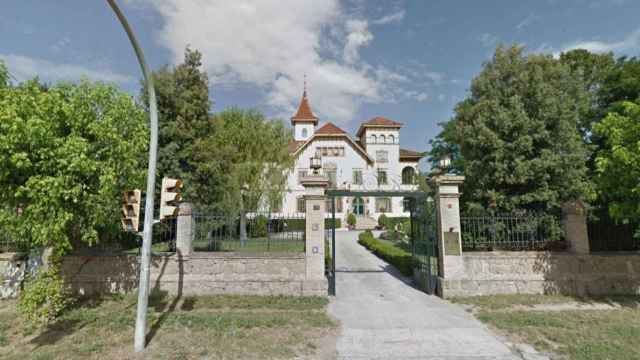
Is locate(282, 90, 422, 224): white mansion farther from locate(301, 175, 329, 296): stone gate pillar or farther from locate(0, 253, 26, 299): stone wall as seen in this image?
locate(0, 253, 26, 299): stone wall

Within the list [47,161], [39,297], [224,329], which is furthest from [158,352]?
[47,161]

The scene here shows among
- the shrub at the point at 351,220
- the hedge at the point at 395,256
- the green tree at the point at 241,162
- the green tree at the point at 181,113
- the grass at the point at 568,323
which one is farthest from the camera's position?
the shrub at the point at 351,220

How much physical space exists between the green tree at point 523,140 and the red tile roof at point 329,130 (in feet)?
83.9

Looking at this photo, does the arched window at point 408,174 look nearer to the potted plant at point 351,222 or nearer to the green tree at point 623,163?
the potted plant at point 351,222

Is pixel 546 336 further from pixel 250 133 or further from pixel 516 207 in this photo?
pixel 250 133

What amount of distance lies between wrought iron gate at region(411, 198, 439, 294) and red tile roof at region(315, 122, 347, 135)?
2780cm

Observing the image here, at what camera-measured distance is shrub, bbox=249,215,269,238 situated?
31.0ft

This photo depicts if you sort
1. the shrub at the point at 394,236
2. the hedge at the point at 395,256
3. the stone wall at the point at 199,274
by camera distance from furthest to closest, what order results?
the shrub at the point at 394,236 → the hedge at the point at 395,256 → the stone wall at the point at 199,274

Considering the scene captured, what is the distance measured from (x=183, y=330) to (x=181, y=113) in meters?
14.4

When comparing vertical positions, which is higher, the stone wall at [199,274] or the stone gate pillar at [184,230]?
the stone gate pillar at [184,230]

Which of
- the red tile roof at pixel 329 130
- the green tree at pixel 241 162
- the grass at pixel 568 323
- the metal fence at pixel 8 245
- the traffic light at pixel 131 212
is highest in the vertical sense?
the red tile roof at pixel 329 130

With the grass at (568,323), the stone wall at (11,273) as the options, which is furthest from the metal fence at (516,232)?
the stone wall at (11,273)

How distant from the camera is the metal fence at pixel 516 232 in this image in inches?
365

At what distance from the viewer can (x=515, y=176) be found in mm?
11133
